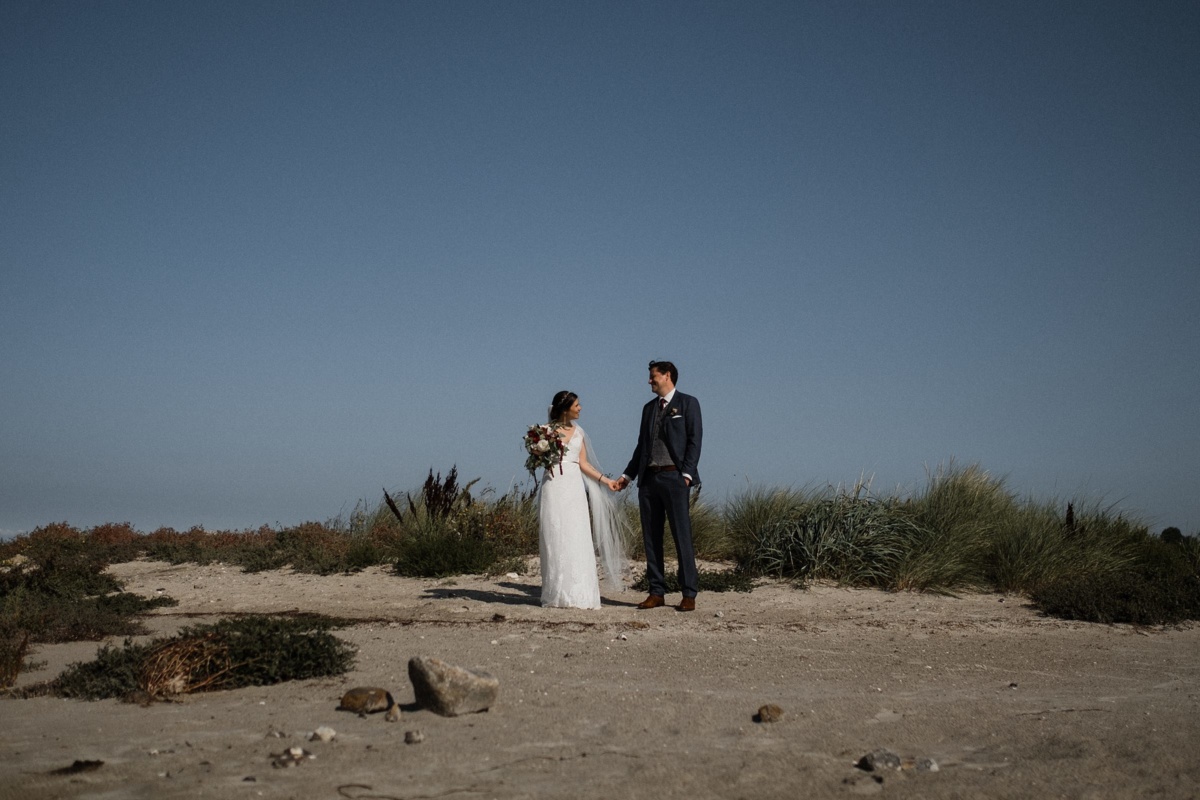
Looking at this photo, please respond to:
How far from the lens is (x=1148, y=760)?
4852 millimetres

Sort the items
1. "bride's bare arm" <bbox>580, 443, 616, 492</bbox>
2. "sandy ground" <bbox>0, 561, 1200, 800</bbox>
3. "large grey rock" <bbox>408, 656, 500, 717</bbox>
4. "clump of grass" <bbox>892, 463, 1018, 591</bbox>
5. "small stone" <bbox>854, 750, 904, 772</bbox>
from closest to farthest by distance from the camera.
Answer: "sandy ground" <bbox>0, 561, 1200, 800</bbox> → "small stone" <bbox>854, 750, 904, 772</bbox> → "large grey rock" <bbox>408, 656, 500, 717</bbox> → "bride's bare arm" <bbox>580, 443, 616, 492</bbox> → "clump of grass" <bbox>892, 463, 1018, 591</bbox>

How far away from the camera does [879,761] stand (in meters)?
4.64

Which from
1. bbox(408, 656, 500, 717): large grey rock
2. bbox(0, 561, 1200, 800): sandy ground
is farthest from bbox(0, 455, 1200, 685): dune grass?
bbox(408, 656, 500, 717): large grey rock

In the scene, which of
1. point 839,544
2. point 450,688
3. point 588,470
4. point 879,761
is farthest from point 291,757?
point 839,544

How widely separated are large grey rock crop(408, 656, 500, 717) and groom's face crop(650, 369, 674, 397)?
584 cm

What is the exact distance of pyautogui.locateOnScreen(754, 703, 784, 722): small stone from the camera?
5617 millimetres

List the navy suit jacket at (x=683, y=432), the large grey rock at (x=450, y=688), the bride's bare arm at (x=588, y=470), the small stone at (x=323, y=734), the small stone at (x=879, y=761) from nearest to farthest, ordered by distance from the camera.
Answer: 1. the small stone at (x=879, y=761)
2. the small stone at (x=323, y=734)
3. the large grey rock at (x=450, y=688)
4. the navy suit jacket at (x=683, y=432)
5. the bride's bare arm at (x=588, y=470)

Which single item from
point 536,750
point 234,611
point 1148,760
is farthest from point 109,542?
point 1148,760

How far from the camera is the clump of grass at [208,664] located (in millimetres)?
6434

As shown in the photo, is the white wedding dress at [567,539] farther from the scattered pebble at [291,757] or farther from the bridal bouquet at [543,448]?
the scattered pebble at [291,757]

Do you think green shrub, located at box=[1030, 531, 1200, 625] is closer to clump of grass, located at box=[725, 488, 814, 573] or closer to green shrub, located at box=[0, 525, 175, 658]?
clump of grass, located at box=[725, 488, 814, 573]

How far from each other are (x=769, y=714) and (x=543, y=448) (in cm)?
589

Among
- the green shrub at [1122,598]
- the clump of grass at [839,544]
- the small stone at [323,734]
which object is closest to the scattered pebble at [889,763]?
the small stone at [323,734]

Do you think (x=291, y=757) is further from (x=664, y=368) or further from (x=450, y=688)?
(x=664, y=368)
